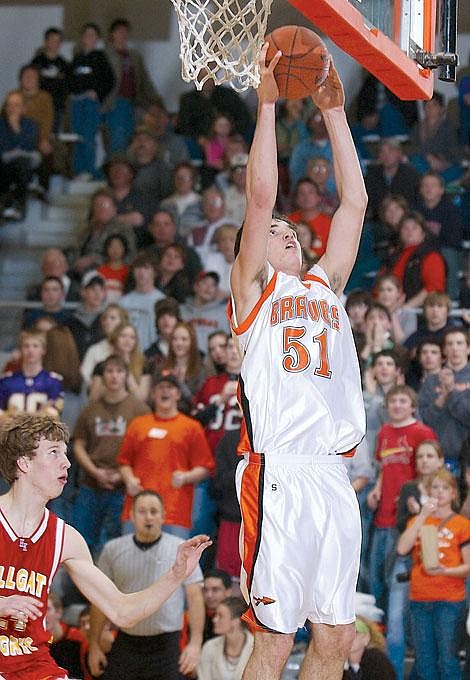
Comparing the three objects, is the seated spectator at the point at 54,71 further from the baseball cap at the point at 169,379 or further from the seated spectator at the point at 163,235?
the baseball cap at the point at 169,379

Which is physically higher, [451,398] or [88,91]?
[88,91]

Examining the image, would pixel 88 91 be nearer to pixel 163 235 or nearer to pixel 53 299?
pixel 163 235

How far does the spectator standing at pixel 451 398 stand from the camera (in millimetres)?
9148

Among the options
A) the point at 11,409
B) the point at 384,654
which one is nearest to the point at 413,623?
the point at 384,654

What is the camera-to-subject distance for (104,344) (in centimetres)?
1073

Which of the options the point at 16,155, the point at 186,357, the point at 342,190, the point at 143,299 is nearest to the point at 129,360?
the point at 186,357

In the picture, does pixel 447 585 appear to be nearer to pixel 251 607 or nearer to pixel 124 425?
pixel 124 425

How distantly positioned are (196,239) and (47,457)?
23.0 ft

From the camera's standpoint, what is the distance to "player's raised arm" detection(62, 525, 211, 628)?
4969 mm

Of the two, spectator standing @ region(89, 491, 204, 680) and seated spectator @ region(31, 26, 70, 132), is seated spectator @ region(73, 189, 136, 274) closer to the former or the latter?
seated spectator @ region(31, 26, 70, 132)

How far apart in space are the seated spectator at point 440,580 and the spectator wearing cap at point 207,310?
3.16 metres

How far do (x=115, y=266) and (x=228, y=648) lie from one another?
15.4 feet

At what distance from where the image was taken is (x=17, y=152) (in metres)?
13.5

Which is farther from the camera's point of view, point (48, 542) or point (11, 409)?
point (11, 409)
